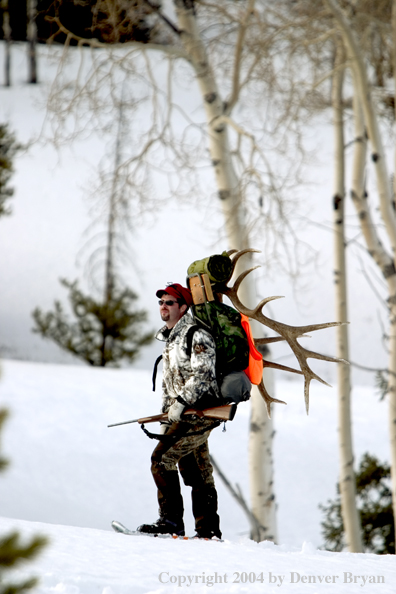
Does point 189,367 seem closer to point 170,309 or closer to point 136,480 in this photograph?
point 170,309

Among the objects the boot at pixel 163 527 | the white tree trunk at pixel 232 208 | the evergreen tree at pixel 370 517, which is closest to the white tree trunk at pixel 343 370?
the evergreen tree at pixel 370 517

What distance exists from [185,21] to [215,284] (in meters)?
3.37

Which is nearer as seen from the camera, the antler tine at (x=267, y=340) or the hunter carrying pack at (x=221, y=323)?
the hunter carrying pack at (x=221, y=323)

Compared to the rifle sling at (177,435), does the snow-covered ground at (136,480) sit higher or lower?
lower

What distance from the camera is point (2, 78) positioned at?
2497 centimetres

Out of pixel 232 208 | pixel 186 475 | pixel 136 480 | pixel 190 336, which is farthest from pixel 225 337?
pixel 136 480

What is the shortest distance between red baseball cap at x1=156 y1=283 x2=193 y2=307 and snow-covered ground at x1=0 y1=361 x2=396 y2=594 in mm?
1153

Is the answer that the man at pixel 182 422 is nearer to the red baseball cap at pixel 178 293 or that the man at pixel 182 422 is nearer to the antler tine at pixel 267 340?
the red baseball cap at pixel 178 293

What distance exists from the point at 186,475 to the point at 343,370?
3841 mm

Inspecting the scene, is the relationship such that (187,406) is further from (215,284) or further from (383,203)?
(383,203)

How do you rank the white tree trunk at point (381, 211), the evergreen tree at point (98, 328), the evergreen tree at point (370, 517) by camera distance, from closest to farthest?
the white tree trunk at point (381, 211), the evergreen tree at point (370, 517), the evergreen tree at point (98, 328)

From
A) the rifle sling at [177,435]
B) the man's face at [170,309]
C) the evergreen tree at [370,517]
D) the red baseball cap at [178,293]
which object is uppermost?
the red baseball cap at [178,293]

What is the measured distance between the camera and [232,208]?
547 cm

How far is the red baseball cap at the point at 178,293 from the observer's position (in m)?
3.12
